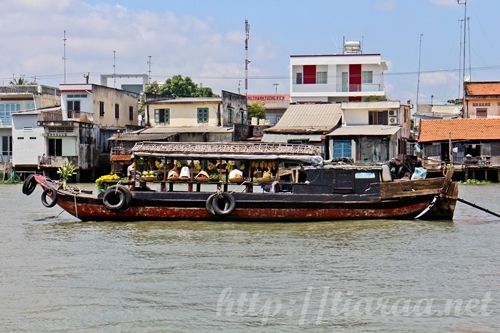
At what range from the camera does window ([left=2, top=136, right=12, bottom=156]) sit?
42250 mm

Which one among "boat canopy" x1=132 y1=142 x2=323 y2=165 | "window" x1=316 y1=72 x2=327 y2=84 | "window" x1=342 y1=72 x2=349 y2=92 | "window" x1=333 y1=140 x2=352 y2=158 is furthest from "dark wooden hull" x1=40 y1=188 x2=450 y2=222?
"window" x1=316 y1=72 x2=327 y2=84

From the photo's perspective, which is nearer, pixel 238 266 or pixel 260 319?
pixel 260 319

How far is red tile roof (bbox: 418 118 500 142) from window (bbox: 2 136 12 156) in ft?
66.4

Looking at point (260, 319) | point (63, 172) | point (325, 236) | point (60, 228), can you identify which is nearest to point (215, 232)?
point (325, 236)

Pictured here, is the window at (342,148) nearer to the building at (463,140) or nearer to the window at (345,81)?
the building at (463,140)

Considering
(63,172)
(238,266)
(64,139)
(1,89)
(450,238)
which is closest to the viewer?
(238,266)

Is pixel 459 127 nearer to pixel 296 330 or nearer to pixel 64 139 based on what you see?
pixel 64 139

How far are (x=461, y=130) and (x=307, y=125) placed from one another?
720 cm

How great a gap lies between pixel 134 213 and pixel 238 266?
6.32 m

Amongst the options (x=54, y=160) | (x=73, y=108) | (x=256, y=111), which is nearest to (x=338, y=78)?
(x=256, y=111)

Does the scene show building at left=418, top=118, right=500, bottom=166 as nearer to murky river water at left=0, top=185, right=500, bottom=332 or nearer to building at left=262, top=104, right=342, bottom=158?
building at left=262, top=104, right=342, bottom=158

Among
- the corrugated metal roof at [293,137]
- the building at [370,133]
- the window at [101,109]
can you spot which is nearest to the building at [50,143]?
the window at [101,109]

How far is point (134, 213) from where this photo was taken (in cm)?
1883

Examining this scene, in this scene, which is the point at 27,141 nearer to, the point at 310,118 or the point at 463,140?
the point at 310,118
